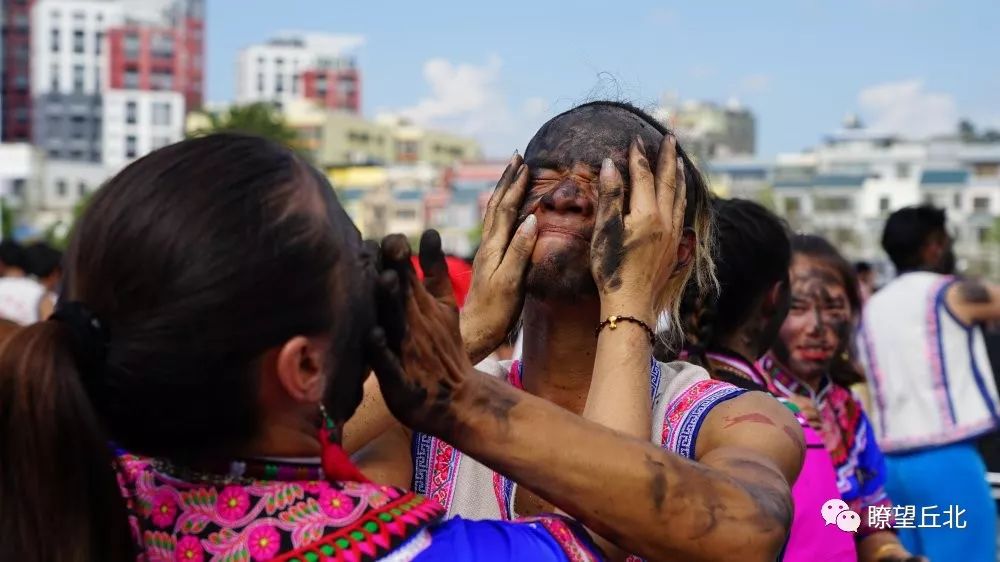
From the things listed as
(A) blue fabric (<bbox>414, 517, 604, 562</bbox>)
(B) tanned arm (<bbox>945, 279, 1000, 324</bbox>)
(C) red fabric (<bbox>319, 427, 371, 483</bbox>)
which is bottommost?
(B) tanned arm (<bbox>945, 279, 1000, 324</bbox>)

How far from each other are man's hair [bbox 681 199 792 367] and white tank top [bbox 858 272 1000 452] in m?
2.04

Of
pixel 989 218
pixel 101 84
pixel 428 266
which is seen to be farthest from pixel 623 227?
pixel 101 84

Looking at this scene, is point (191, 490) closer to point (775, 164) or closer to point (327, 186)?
point (327, 186)

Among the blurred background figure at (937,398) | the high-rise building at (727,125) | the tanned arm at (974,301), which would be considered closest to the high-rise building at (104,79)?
the high-rise building at (727,125)

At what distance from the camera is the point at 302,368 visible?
4.96 ft

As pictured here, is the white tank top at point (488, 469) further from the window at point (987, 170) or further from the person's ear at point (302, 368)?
the window at point (987, 170)

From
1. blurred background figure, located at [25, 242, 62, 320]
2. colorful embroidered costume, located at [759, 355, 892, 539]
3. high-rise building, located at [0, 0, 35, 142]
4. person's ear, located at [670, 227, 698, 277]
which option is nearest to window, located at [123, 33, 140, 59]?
high-rise building, located at [0, 0, 35, 142]

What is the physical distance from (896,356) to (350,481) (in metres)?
4.34

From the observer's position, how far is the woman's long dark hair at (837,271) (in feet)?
14.5

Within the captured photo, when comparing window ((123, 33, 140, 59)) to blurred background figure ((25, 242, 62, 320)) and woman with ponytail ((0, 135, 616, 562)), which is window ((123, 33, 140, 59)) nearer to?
blurred background figure ((25, 242, 62, 320))

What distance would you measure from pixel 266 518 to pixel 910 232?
4.78m

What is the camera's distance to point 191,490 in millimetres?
1530

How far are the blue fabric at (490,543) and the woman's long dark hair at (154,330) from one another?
0.88 ft

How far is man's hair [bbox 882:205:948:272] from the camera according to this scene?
226 inches
